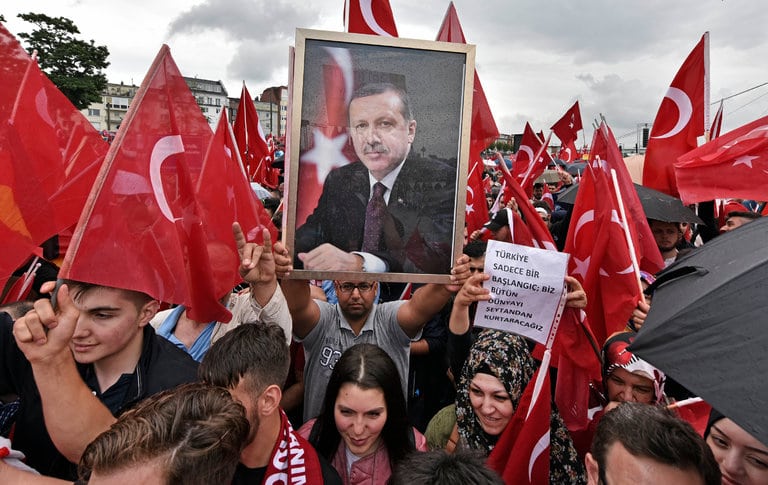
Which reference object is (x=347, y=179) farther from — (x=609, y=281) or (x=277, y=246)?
(x=609, y=281)

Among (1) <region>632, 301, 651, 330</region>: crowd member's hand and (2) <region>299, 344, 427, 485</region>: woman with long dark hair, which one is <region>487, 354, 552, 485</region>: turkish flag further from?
(1) <region>632, 301, 651, 330</region>: crowd member's hand

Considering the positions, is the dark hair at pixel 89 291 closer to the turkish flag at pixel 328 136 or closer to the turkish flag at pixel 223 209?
the turkish flag at pixel 223 209

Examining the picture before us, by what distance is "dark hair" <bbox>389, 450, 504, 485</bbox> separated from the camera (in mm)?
1574

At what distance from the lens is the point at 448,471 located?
5.24ft

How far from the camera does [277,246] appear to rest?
2.22 meters

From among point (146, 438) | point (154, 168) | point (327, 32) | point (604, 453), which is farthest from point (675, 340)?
point (154, 168)

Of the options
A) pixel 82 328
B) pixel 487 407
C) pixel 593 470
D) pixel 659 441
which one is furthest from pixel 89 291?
pixel 659 441

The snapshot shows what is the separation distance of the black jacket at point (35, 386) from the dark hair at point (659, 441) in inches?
61.9

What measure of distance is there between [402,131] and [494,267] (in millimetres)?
755

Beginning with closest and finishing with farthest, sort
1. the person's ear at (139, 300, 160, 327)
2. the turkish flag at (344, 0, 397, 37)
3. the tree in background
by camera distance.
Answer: the person's ear at (139, 300, 160, 327) < the turkish flag at (344, 0, 397, 37) < the tree in background

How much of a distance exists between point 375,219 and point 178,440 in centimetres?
129

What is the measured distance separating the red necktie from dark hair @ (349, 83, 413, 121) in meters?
0.35

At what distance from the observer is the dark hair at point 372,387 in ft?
7.57

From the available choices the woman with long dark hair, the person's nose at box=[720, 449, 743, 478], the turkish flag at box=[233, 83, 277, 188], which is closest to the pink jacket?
the woman with long dark hair
